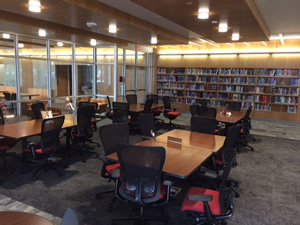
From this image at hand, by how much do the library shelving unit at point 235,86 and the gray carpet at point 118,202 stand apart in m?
5.53

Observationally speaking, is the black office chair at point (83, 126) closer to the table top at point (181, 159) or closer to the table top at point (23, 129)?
the table top at point (23, 129)

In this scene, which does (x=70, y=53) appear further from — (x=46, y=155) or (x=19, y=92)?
(x=46, y=155)

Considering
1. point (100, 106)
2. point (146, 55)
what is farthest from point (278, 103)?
point (100, 106)

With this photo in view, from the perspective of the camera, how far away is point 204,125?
487 cm

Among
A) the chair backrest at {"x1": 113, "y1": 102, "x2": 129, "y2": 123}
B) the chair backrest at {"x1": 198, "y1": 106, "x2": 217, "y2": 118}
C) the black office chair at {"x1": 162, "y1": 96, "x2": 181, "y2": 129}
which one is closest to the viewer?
the chair backrest at {"x1": 198, "y1": 106, "x2": 217, "y2": 118}

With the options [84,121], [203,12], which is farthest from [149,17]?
[84,121]

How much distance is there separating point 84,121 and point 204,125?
2528 mm

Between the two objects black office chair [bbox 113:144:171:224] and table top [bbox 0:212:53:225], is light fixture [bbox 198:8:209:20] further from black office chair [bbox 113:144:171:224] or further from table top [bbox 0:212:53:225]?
table top [bbox 0:212:53:225]

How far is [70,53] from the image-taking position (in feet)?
30.2

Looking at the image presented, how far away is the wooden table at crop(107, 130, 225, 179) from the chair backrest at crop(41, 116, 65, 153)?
1.54m

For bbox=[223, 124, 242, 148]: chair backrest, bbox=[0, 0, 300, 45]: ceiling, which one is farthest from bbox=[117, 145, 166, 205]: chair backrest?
bbox=[0, 0, 300, 45]: ceiling

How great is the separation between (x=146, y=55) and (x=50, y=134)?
8.93m

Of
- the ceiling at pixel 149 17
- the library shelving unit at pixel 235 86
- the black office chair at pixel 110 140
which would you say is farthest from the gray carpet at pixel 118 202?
the library shelving unit at pixel 235 86

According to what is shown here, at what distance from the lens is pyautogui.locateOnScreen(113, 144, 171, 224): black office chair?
8.25ft
